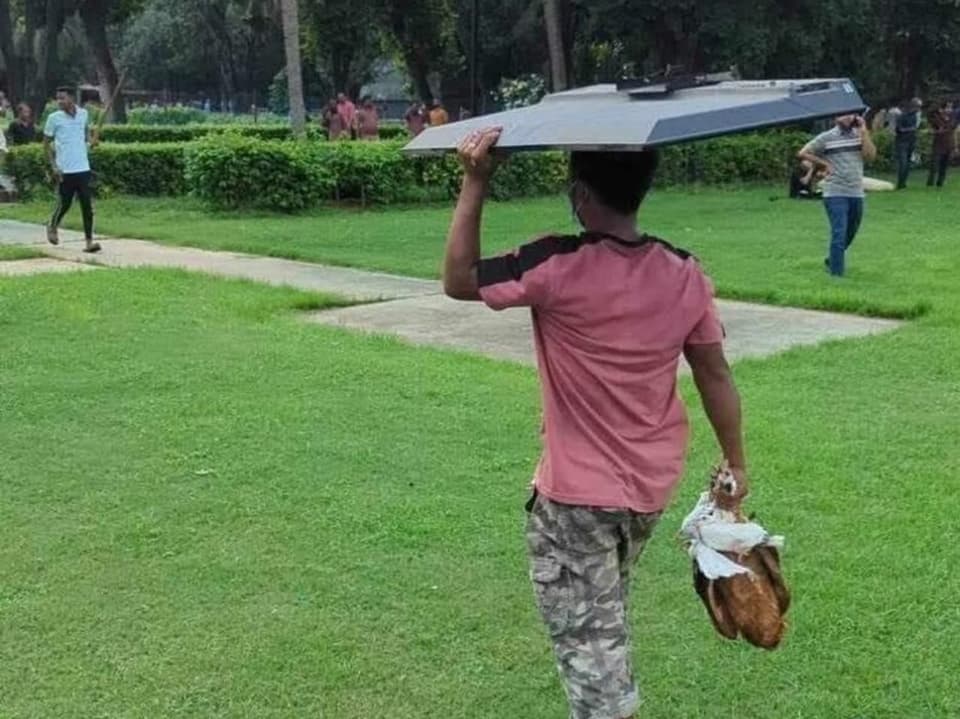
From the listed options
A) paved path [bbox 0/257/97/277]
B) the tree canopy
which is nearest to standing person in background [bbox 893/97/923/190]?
the tree canopy

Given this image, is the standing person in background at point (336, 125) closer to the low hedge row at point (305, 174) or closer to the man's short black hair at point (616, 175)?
the low hedge row at point (305, 174)

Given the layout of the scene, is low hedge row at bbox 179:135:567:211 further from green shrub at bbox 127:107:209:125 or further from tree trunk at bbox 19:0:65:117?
green shrub at bbox 127:107:209:125

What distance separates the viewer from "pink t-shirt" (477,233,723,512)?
2.56 meters

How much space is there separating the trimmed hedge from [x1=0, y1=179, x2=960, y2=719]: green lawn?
11.2 m

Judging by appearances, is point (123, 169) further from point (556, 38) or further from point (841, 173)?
point (841, 173)

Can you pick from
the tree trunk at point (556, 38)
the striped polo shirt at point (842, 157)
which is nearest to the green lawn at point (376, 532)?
the striped polo shirt at point (842, 157)

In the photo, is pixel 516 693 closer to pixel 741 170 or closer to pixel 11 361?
pixel 11 361

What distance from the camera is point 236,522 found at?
4.82 metres

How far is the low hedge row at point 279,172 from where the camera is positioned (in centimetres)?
1744

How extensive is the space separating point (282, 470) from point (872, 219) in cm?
1296

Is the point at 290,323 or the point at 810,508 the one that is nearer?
the point at 810,508

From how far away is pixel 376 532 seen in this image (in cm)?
469

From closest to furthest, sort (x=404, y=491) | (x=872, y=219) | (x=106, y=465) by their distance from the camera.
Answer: (x=404, y=491) < (x=106, y=465) < (x=872, y=219)

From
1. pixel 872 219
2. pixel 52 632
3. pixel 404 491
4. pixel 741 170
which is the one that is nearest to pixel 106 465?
pixel 404 491
